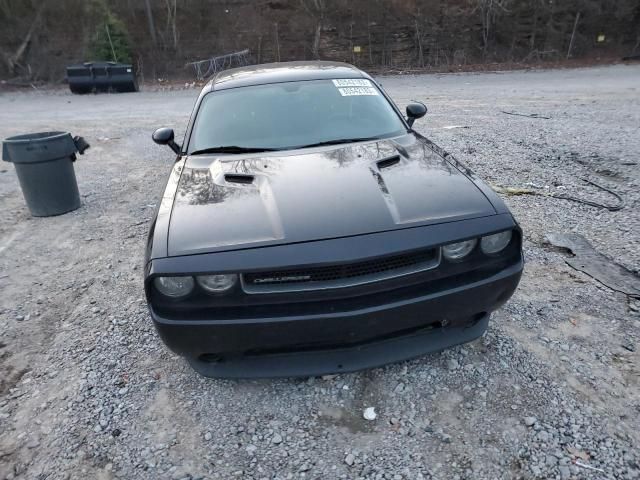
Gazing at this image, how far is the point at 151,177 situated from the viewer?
6.30 m

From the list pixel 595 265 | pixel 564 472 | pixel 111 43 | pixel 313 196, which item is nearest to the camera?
pixel 564 472

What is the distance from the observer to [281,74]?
357 cm

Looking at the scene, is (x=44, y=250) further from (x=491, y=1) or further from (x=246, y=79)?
(x=491, y=1)

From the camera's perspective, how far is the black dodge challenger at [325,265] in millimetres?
1938

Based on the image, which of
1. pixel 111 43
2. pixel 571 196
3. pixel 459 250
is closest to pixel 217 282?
pixel 459 250

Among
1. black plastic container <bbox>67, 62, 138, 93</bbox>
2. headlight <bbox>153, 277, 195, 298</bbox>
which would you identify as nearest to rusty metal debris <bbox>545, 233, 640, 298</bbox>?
headlight <bbox>153, 277, 195, 298</bbox>

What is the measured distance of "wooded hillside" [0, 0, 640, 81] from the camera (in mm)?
19953

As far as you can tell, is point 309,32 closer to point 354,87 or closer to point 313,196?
point 354,87

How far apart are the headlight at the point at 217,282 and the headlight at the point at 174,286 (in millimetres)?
49

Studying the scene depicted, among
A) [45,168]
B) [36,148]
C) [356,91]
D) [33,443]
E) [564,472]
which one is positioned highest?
[356,91]

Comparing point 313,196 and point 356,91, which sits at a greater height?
point 356,91

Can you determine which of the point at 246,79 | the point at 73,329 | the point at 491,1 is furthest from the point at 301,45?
the point at 73,329

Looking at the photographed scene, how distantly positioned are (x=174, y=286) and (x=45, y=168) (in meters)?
3.81

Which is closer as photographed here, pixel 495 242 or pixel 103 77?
pixel 495 242
